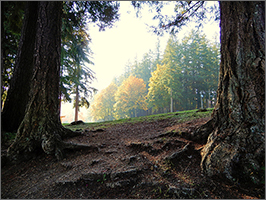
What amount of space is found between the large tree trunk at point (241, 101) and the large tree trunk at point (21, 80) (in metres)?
5.24

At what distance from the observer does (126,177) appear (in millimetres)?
2451

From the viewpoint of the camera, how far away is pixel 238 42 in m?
2.39

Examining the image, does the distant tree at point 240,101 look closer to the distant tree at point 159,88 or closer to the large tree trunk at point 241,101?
the large tree trunk at point 241,101

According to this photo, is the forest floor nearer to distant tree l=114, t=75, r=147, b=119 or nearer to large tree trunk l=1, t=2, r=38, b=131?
large tree trunk l=1, t=2, r=38, b=131

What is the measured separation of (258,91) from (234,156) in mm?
1041

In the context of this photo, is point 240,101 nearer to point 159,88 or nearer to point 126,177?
point 126,177

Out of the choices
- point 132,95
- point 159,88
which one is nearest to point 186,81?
point 159,88

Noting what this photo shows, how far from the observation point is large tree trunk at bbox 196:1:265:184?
2080 millimetres

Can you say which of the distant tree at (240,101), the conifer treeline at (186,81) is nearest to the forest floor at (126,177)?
the distant tree at (240,101)

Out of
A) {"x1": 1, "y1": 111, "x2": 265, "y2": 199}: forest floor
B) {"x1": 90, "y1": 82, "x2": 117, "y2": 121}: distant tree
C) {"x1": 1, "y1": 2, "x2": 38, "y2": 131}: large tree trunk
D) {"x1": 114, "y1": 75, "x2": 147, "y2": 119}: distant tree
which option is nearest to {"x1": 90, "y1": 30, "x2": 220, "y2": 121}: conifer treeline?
{"x1": 114, "y1": 75, "x2": 147, "y2": 119}: distant tree

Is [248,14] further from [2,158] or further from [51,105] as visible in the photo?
[2,158]

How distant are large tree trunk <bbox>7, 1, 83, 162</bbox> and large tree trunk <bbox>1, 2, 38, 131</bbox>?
1.14 meters

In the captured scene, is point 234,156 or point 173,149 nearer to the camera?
point 234,156

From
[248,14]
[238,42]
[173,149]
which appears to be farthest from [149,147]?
[248,14]
